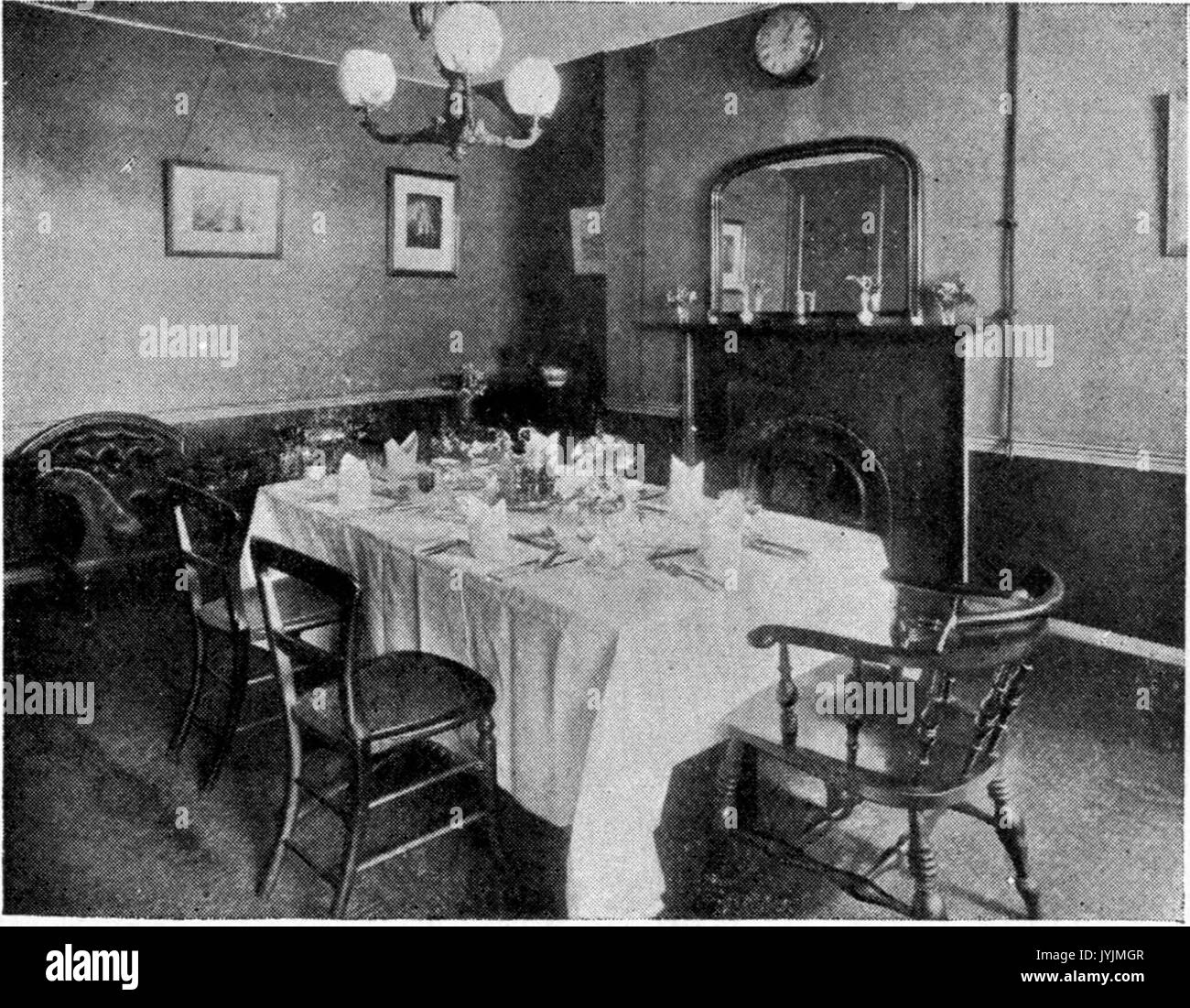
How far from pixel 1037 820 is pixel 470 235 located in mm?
4972

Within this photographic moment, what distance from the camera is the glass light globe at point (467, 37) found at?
238cm

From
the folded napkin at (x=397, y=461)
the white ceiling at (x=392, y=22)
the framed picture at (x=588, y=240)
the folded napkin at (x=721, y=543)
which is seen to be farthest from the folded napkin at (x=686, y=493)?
the framed picture at (x=588, y=240)

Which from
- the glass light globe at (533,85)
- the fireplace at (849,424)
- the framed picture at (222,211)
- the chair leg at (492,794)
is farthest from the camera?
the framed picture at (222,211)

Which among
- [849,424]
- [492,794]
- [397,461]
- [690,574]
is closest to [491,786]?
[492,794]

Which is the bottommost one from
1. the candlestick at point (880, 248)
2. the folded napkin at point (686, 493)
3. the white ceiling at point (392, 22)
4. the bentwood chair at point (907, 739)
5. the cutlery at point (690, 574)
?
the bentwood chair at point (907, 739)

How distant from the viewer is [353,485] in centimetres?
291

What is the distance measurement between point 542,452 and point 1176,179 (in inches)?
101

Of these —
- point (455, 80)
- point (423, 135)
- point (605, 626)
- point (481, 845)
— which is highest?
point (455, 80)

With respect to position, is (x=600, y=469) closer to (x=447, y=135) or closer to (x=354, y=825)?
(x=447, y=135)

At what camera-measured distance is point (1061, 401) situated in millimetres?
3688

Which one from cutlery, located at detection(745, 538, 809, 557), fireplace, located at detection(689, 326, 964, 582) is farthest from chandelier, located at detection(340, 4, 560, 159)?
fireplace, located at detection(689, 326, 964, 582)

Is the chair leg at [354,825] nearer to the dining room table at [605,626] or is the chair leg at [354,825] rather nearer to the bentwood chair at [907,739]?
the dining room table at [605,626]

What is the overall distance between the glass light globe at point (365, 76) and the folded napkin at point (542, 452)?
47.7 inches

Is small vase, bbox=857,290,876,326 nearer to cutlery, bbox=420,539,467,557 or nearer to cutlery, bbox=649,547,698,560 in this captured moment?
cutlery, bbox=649,547,698,560
